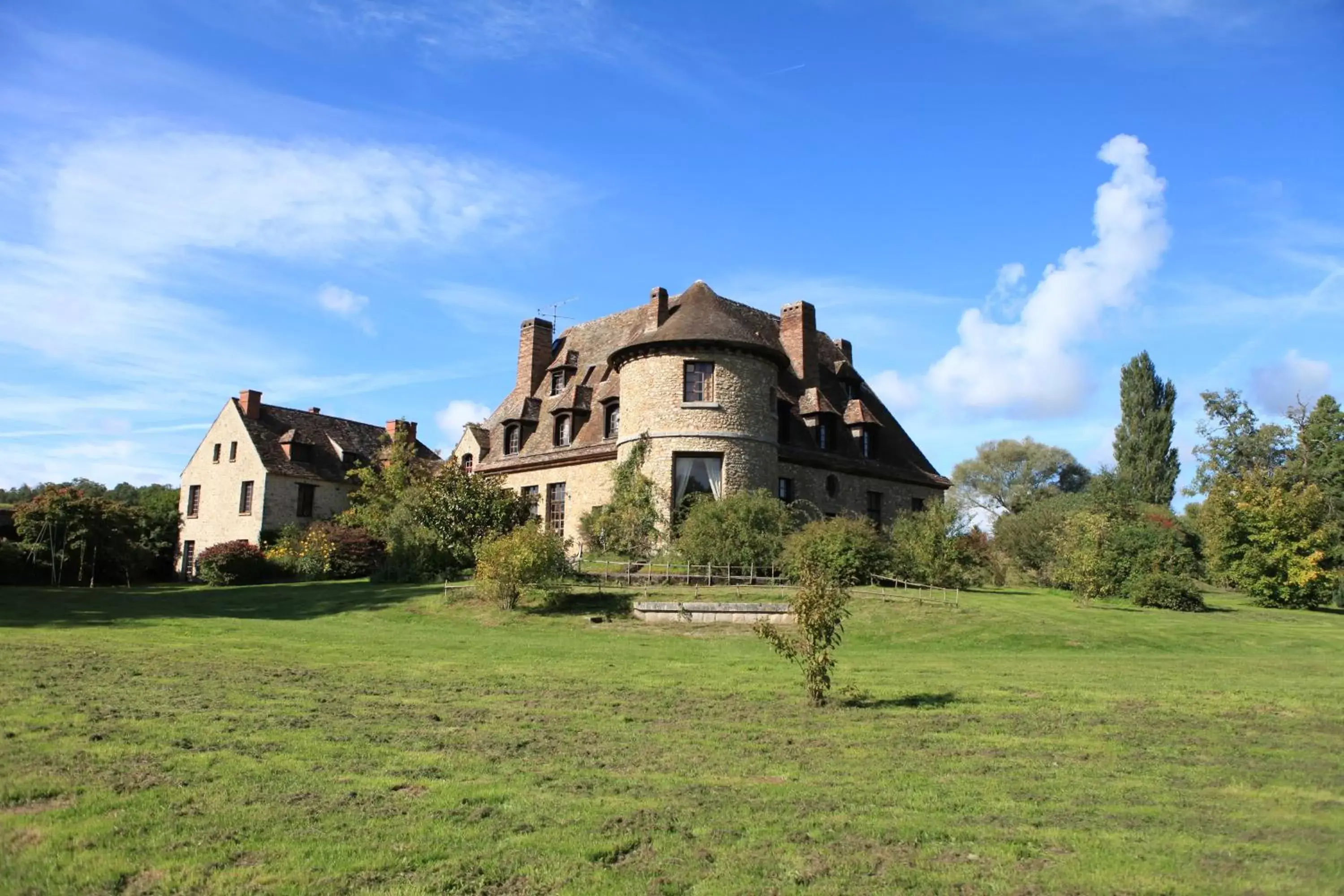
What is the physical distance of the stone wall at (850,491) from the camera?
34406 millimetres

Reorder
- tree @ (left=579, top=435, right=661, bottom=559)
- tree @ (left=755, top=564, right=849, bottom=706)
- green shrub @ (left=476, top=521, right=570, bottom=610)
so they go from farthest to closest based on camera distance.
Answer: tree @ (left=579, top=435, right=661, bottom=559)
green shrub @ (left=476, top=521, right=570, bottom=610)
tree @ (left=755, top=564, right=849, bottom=706)

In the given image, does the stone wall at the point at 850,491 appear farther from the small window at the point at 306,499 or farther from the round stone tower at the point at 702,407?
the small window at the point at 306,499

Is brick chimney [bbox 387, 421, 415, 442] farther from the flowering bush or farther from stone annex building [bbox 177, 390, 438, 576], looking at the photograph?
the flowering bush

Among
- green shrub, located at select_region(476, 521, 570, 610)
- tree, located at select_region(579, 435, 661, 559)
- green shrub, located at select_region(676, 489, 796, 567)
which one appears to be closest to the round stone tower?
tree, located at select_region(579, 435, 661, 559)

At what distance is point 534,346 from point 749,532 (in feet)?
59.9

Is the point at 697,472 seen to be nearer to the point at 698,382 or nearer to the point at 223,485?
the point at 698,382

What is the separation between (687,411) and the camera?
31.1 meters

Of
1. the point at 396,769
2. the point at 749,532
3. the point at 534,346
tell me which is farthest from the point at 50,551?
the point at 396,769

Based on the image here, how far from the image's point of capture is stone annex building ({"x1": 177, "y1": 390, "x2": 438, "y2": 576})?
141 feet

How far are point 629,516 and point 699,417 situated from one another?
3954 millimetres

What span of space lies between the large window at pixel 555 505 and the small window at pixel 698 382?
7.34m

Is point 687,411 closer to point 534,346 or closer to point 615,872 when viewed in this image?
point 534,346

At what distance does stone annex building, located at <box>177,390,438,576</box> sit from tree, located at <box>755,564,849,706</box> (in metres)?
35.7

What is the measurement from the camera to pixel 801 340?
123ft
